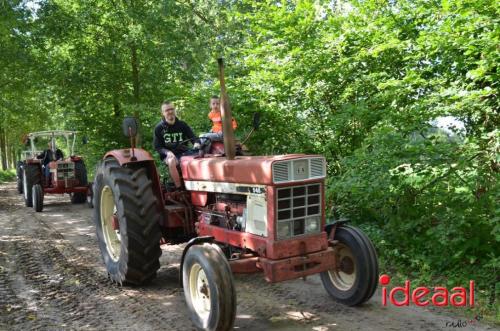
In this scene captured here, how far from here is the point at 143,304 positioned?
4.16 meters

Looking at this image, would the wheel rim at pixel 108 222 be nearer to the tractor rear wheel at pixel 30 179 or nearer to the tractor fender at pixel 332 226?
the tractor fender at pixel 332 226

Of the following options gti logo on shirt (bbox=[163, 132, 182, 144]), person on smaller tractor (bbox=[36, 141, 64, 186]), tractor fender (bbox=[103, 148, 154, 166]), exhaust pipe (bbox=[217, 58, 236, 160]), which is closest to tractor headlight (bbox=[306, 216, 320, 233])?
exhaust pipe (bbox=[217, 58, 236, 160])

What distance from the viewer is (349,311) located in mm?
3896

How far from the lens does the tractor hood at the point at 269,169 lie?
138 inches

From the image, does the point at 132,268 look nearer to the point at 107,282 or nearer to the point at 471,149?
the point at 107,282

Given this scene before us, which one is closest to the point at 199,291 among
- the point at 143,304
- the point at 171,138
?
the point at 143,304

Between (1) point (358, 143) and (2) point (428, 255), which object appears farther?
(1) point (358, 143)

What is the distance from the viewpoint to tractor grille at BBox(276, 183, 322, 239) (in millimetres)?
3617

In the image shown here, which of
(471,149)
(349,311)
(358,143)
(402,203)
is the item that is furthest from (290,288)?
(358,143)

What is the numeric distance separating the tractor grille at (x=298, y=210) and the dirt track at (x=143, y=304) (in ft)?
2.47

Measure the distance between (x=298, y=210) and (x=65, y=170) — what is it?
9396mm

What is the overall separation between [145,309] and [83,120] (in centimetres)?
1177

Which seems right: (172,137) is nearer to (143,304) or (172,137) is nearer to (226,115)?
(226,115)

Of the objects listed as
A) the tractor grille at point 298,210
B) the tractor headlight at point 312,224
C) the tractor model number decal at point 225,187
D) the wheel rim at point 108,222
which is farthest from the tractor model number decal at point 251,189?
the wheel rim at point 108,222
